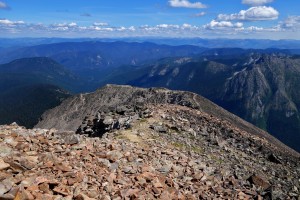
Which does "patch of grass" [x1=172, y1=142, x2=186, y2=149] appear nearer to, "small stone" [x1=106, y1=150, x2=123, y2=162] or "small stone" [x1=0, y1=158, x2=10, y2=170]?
"small stone" [x1=106, y1=150, x2=123, y2=162]

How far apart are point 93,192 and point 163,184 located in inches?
237

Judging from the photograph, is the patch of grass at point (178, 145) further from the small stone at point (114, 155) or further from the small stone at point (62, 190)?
the small stone at point (62, 190)

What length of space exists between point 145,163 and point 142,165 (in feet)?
3.39

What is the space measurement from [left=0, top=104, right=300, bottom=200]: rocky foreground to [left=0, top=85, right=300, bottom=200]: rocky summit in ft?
0.17

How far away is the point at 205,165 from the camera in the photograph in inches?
1273

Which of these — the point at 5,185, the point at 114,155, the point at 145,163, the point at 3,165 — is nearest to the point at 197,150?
the point at 145,163

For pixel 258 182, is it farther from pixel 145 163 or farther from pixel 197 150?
pixel 145 163

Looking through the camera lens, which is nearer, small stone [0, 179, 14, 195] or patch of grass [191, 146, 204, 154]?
small stone [0, 179, 14, 195]

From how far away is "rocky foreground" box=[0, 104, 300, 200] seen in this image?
20.2 meters

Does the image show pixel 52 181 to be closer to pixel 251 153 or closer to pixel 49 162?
pixel 49 162

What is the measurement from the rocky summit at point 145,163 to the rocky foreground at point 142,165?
0.17 ft

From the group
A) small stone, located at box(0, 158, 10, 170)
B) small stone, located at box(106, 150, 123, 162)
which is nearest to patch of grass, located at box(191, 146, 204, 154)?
small stone, located at box(106, 150, 123, 162)

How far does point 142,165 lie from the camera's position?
2700 cm

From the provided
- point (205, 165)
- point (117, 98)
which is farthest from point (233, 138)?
point (117, 98)
